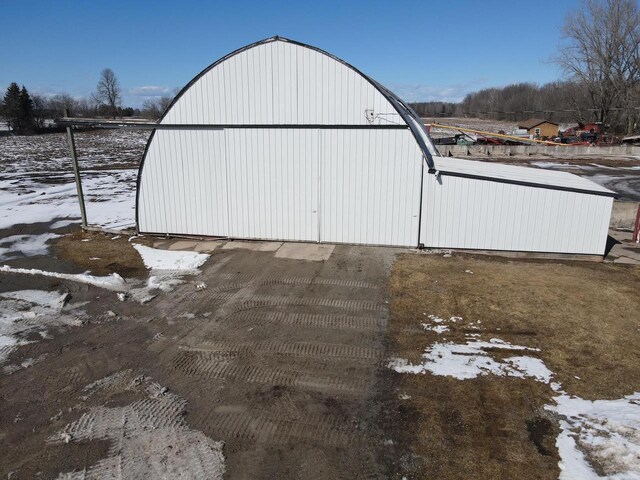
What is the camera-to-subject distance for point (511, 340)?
733 cm

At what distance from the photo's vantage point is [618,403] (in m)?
5.67

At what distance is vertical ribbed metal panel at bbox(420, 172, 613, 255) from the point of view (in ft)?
37.1

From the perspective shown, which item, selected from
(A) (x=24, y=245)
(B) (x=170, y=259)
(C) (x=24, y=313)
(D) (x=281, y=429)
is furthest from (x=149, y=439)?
(A) (x=24, y=245)

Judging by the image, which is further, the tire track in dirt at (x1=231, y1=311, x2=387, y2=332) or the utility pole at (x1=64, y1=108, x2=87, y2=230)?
the utility pole at (x1=64, y1=108, x2=87, y2=230)

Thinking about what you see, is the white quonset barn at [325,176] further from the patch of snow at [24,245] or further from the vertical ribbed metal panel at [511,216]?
the patch of snow at [24,245]

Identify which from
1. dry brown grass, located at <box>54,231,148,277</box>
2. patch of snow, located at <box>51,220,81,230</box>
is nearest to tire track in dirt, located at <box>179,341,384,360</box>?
dry brown grass, located at <box>54,231,148,277</box>

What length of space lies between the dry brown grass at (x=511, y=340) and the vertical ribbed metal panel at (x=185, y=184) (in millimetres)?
5906

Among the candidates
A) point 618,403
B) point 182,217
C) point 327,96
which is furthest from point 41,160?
point 618,403

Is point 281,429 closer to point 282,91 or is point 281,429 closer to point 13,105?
point 282,91

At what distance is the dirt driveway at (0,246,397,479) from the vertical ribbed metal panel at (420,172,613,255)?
11.7ft

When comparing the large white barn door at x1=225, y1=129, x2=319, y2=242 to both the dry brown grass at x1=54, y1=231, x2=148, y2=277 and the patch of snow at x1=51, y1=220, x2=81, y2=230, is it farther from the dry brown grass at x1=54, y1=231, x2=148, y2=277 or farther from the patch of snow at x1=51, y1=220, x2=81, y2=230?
the patch of snow at x1=51, y1=220, x2=81, y2=230

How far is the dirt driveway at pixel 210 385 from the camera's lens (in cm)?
486

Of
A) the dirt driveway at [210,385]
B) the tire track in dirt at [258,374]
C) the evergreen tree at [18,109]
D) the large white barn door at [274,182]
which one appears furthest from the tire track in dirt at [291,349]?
the evergreen tree at [18,109]

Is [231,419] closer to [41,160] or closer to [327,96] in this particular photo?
[327,96]
